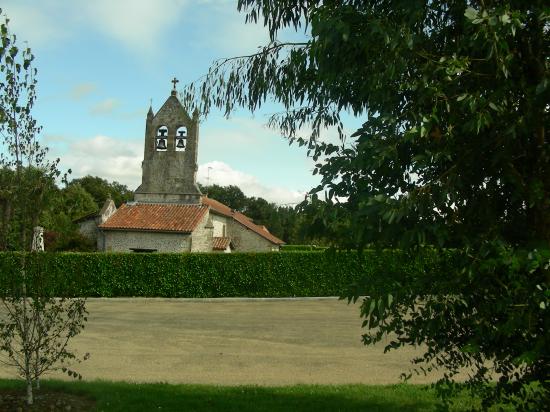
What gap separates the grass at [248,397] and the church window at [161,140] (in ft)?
80.9

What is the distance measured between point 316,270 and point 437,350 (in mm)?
17414

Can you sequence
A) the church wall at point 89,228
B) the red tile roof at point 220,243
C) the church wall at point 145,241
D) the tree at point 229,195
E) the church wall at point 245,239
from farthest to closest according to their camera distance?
1. the tree at point 229,195
2. the church wall at point 245,239
3. the red tile roof at point 220,243
4. the church wall at point 89,228
5. the church wall at point 145,241

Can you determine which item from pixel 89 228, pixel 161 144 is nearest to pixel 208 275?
pixel 161 144

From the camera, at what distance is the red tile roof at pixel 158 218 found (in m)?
29.3

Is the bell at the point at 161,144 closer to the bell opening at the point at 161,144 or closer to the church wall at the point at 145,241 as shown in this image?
the bell opening at the point at 161,144

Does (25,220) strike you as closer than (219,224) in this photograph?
Yes

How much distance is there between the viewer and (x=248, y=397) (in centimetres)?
629

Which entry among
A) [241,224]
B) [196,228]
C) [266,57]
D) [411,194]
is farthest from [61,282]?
[241,224]

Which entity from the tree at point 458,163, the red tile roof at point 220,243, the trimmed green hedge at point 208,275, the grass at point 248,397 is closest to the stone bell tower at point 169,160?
the red tile roof at point 220,243

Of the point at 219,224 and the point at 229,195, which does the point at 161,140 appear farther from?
the point at 229,195

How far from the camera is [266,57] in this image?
16.1 feet

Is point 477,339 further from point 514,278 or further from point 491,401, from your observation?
point 491,401

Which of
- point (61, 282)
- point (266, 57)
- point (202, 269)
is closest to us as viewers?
point (266, 57)

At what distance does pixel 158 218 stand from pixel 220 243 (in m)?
7.45
